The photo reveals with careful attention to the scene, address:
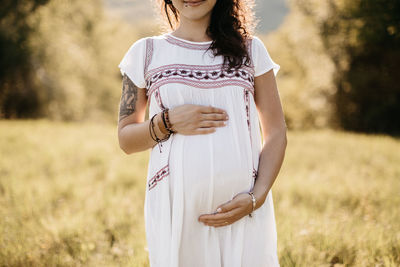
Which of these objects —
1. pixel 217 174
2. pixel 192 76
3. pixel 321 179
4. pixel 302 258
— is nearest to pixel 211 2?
pixel 192 76

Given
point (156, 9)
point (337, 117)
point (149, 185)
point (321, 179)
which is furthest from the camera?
point (337, 117)

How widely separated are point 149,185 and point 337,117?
17.2 m

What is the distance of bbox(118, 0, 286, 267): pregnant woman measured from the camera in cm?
167

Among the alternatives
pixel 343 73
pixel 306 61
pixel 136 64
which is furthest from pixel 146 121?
pixel 306 61

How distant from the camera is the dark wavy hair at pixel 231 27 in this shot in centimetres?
175

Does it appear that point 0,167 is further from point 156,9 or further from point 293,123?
point 293,123

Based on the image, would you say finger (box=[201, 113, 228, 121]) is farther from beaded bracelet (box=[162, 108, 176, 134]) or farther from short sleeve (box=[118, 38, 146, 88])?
short sleeve (box=[118, 38, 146, 88])

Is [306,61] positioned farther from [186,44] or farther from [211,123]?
[211,123]

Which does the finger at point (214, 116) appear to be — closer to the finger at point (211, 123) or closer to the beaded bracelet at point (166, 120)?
the finger at point (211, 123)

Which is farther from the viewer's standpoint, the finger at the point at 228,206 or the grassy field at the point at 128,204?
the grassy field at the point at 128,204

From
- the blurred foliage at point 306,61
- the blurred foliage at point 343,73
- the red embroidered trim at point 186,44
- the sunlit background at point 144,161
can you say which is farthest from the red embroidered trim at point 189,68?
the blurred foliage at point 343,73

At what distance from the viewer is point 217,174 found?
1666mm

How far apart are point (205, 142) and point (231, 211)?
0.36 m

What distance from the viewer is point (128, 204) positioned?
14.4ft
